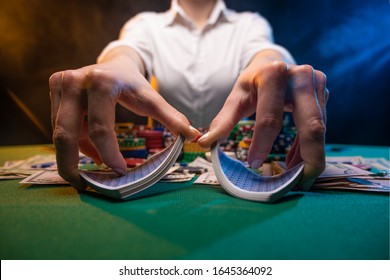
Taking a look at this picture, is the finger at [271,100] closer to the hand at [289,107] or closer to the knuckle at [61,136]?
the hand at [289,107]

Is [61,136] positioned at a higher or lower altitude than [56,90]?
lower

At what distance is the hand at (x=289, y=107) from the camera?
909mm

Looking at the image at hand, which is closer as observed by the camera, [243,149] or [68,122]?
[68,122]

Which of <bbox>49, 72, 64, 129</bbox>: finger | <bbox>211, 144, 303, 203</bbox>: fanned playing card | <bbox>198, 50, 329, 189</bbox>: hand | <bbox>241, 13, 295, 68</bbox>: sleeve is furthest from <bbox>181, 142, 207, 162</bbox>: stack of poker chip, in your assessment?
<bbox>49, 72, 64, 129</bbox>: finger

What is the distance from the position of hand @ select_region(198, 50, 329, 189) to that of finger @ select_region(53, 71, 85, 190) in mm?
372

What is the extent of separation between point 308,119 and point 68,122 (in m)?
0.68

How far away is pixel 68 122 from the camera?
0.94 meters

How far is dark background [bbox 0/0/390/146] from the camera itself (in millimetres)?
3031

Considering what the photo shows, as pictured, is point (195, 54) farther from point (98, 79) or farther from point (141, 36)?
point (98, 79)

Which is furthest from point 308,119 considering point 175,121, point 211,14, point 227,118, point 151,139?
point 211,14

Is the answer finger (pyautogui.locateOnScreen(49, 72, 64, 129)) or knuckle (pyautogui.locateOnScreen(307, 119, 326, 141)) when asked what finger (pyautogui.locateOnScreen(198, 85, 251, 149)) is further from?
finger (pyautogui.locateOnScreen(49, 72, 64, 129))
